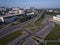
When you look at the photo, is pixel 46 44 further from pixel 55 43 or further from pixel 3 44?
pixel 3 44

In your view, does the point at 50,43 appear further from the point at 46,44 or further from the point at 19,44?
the point at 19,44

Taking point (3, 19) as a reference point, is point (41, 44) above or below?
above

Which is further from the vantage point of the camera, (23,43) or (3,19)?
(3,19)

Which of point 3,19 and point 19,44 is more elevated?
point 19,44

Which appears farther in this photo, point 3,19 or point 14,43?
point 3,19

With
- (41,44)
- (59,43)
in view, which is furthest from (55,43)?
(41,44)

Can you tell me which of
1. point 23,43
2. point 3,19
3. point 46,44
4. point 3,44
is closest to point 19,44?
point 23,43

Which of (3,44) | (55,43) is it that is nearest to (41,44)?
(55,43)
